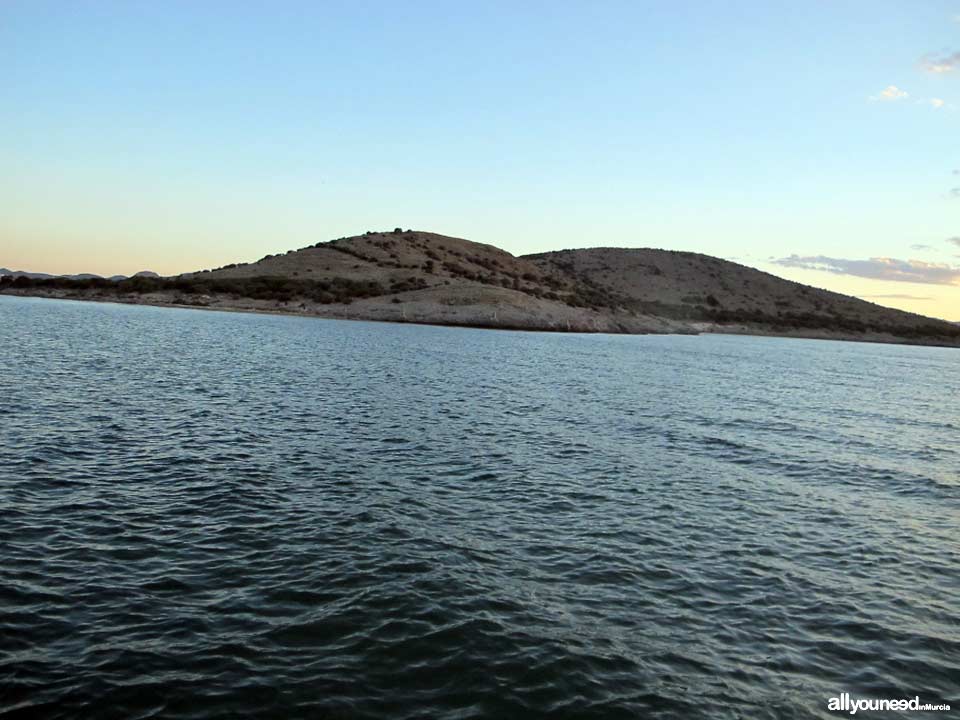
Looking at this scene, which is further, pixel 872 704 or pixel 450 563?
pixel 450 563

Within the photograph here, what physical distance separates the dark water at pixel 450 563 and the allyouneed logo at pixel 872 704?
0.21m

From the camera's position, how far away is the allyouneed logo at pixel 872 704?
10.6 m

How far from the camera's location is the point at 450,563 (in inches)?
599

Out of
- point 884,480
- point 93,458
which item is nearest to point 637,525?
point 884,480

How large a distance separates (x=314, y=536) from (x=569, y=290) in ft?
601

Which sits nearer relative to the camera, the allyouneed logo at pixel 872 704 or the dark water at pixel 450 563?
the dark water at pixel 450 563

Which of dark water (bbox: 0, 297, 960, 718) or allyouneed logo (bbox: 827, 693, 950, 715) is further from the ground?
dark water (bbox: 0, 297, 960, 718)

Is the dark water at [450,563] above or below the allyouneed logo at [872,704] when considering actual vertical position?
above

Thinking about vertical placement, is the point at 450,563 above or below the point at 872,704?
above

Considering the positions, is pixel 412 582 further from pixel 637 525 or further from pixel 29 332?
pixel 29 332

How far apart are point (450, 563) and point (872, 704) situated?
8.19 m

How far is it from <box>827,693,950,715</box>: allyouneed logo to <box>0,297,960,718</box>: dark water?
8.3 inches

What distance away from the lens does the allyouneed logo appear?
34.8ft

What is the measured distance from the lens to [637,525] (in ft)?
61.0
